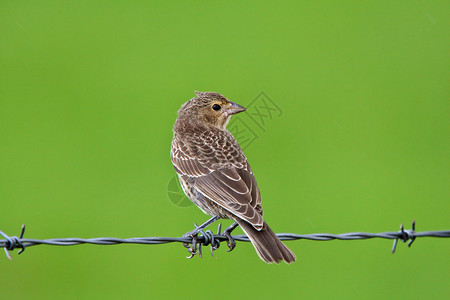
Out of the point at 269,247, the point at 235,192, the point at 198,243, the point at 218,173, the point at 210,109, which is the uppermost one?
the point at 210,109

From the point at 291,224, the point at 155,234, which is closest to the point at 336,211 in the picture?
the point at 291,224

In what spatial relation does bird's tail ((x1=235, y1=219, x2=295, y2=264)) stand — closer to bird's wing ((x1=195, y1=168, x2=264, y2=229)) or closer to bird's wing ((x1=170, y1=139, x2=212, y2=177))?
bird's wing ((x1=195, y1=168, x2=264, y2=229))

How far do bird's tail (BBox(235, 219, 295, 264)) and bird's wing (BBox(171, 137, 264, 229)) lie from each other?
8cm

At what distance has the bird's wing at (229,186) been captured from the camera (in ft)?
18.1

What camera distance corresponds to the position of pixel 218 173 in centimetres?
604

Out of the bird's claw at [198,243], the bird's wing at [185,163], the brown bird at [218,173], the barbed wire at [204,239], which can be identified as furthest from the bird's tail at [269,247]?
the bird's wing at [185,163]

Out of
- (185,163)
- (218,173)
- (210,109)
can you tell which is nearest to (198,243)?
(218,173)

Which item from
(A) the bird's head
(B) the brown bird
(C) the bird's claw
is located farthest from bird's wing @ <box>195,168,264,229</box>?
(A) the bird's head

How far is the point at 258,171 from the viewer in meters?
11.5

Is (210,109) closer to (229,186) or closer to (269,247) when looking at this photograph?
(229,186)

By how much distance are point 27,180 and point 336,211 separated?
4967 mm

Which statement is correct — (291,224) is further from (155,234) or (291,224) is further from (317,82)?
(317,82)

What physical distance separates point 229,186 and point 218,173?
246mm

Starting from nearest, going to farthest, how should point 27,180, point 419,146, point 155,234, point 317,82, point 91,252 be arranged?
point 155,234 → point 91,252 → point 27,180 → point 419,146 → point 317,82
